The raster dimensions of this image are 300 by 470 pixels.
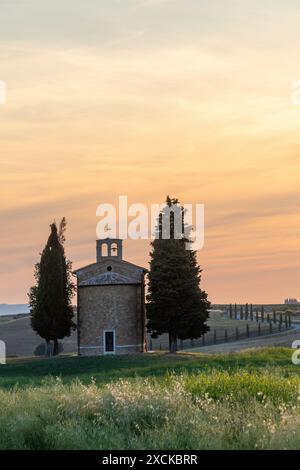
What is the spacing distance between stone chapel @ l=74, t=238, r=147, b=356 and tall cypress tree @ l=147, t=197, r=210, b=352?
94 centimetres

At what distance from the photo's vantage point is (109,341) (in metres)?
55.7

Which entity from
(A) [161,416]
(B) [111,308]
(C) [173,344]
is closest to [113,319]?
(B) [111,308]

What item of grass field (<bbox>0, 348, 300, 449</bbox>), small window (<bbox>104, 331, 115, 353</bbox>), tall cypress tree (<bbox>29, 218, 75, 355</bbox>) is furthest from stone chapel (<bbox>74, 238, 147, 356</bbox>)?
grass field (<bbox>0, 348, 300, 449</bbox>)

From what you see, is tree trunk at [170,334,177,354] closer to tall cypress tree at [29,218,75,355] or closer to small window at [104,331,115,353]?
small window at [104,331,115,353]

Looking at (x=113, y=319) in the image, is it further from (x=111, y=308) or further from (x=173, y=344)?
(x=173, y=344)

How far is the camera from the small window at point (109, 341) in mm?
55594

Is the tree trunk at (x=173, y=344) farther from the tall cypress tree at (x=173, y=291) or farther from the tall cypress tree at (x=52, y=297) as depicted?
the tall cypress tree at (x=52, y=297)

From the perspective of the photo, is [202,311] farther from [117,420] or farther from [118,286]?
[117,420]

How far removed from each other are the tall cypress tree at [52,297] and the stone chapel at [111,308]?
9.90ft

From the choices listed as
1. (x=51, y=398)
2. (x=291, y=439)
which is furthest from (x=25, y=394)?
(x=291, y=439)

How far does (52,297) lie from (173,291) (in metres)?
8.70

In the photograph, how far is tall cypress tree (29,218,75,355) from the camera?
193 feet

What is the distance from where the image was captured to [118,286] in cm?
5581
